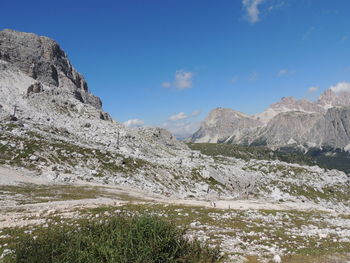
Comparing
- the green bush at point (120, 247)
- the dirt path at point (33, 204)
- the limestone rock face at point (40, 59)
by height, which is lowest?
the dirt path at point (33, 204)

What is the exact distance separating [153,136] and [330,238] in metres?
Result: 157

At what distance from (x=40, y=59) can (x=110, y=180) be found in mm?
125279

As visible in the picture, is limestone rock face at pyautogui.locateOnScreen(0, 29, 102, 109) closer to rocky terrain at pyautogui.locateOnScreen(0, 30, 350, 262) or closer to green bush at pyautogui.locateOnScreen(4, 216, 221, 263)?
rocky terrain at pyautogui.locateOnScreen(0, 30, 350, 262)

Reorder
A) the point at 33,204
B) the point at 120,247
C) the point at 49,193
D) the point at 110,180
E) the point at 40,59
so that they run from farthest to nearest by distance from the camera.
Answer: the point at 40,59, the point at 110,180, the point at 49,193, the point at 33,204, the point at 120,247

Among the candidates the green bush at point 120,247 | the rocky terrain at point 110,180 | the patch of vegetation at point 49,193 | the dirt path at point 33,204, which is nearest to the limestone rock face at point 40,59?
the rocky terrain at point 110,180

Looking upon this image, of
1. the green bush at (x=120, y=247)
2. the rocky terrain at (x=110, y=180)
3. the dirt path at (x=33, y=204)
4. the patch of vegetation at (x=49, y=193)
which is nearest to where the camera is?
the green bush at (x=120, y=247)

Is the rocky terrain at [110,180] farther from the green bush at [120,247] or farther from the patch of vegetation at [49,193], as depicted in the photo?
the green bush at [120,247]

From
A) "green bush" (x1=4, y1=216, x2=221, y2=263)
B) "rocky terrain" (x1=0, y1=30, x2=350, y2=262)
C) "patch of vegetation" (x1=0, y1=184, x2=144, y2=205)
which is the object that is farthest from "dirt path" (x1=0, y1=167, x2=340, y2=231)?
"green bush" (x1=4, y1=216, x2=221, y2=263)

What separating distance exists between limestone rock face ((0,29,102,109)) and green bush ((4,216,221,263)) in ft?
519

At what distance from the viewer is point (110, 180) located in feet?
214

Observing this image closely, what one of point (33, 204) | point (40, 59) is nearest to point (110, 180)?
point (33, 204)

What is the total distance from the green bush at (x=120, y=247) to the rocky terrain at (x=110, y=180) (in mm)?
4270

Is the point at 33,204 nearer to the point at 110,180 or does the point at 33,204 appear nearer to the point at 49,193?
the point at 49,193

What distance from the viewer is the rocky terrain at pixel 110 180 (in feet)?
76.1
